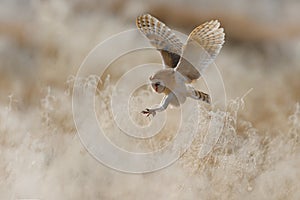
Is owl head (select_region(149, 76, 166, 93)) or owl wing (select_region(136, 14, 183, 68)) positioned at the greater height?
owl wing (select_region(136, 14, 183, 68))

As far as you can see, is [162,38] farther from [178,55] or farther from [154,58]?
[154,58]

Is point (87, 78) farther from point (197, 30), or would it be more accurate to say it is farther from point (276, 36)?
point (276, 36)

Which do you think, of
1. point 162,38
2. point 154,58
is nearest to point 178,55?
point 162,38

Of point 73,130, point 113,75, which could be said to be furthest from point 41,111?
point 113,75

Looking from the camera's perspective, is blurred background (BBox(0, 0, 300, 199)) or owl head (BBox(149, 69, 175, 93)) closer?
owl head (BBox(149, 69, 175, 93))

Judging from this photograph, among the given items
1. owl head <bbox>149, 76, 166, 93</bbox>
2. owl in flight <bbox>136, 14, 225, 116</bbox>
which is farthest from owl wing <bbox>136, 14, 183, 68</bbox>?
owl head <bbox>149, 76, 166, 93</bbox>

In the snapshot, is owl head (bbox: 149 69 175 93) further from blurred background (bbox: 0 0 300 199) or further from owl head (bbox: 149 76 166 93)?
blurred background (bbox: 0 0 300 199)
